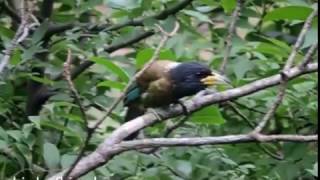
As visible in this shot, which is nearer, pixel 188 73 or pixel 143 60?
pixel 143 60

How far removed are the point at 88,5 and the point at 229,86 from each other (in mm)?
444

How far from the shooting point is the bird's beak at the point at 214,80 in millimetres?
2008

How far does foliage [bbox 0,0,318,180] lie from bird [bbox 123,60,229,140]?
5 cm

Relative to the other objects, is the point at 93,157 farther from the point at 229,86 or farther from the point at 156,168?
the point at 229,86

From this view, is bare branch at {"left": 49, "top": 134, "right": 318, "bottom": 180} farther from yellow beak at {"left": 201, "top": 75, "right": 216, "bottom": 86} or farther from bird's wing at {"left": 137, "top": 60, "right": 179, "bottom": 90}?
bird's wing at {"left": 137, "top": 60, "right": 179, "bottom": 90}

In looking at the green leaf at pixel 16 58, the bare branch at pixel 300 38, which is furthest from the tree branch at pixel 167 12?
the bare branch at pixel 300 38

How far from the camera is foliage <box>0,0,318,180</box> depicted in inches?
78.1

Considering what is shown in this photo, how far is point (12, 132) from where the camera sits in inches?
77.4

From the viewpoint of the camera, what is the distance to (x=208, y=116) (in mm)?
1985

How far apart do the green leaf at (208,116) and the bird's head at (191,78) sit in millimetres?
66

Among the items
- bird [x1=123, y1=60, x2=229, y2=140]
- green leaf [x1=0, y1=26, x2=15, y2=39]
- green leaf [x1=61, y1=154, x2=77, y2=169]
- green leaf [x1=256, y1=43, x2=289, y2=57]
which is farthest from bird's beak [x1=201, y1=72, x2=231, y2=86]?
green leaf [x1=0, y1=26, x2=15, y2=39]

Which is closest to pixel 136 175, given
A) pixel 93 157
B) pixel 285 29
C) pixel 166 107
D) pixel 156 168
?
pixel 156 168

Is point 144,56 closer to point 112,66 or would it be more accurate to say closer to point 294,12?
point 112,66

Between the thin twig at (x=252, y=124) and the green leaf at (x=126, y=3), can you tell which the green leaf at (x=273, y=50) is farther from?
the green leaf at (x=126, y=3)
